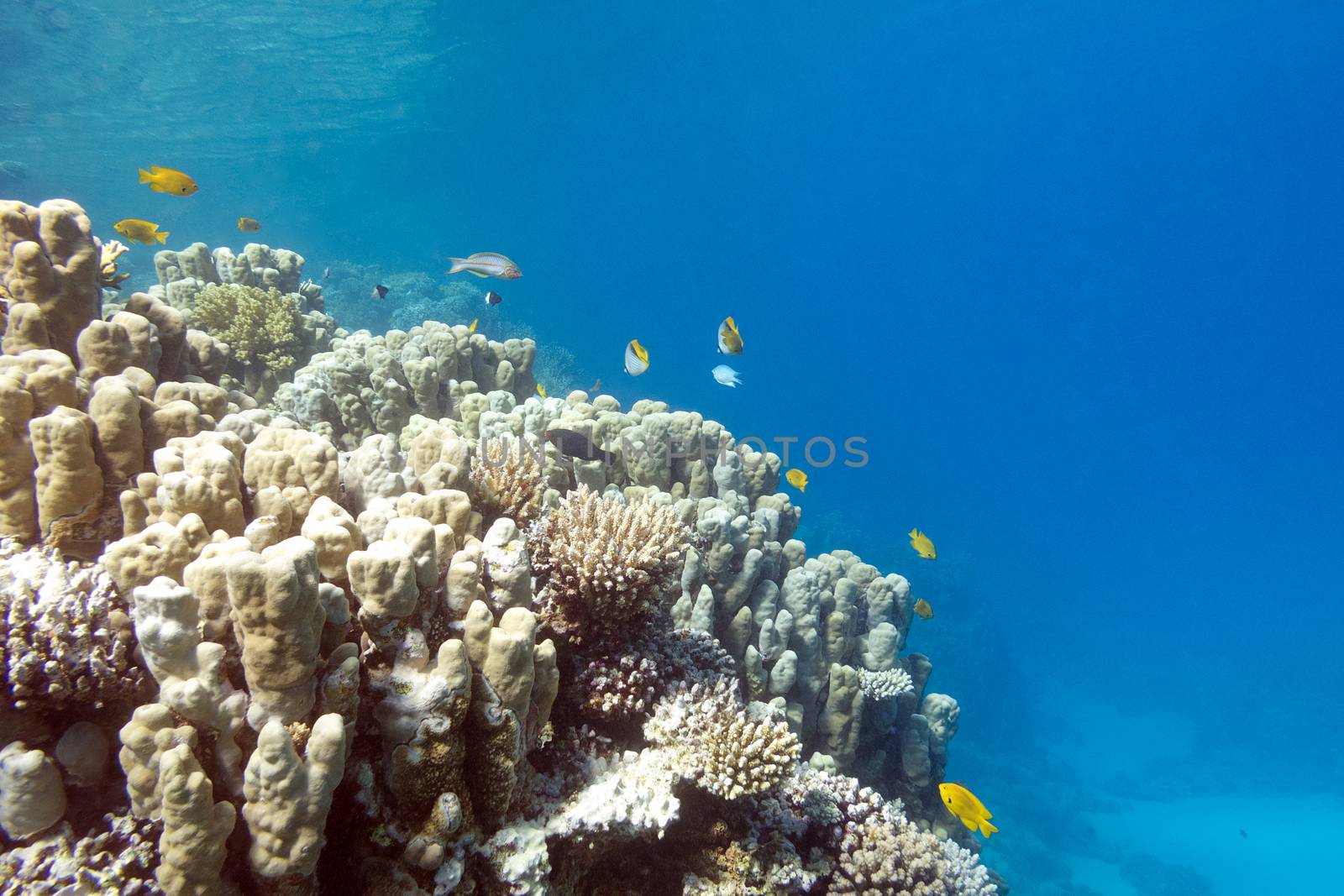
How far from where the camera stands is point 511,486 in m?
3.69

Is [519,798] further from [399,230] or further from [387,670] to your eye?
[399,230]

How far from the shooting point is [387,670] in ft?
7.09

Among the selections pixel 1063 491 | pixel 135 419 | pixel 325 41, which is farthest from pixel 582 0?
pixel 1063 491

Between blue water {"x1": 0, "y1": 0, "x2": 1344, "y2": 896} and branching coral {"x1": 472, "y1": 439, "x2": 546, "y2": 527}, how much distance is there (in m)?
21.5

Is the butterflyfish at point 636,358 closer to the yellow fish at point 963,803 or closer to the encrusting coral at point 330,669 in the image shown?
the encrusting coral at point 330,669

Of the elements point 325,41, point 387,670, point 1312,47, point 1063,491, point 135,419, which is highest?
point 1312,47

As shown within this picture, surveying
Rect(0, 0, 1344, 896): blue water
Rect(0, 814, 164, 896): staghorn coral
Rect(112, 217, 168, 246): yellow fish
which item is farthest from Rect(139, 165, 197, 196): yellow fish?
Rect(0, 0, 1344, 896): blue water

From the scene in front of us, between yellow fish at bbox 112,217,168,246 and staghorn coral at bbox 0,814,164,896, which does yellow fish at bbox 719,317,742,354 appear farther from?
yellow fish at bbox 112,217,168,246

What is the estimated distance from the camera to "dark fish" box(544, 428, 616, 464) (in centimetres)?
518

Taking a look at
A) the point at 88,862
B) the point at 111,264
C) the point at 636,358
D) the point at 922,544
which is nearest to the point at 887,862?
the point at 88,862

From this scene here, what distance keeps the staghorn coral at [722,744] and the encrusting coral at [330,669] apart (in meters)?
0.01

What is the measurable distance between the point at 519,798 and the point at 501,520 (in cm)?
119

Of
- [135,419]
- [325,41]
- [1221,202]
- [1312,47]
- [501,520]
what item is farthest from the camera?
[1221,202]

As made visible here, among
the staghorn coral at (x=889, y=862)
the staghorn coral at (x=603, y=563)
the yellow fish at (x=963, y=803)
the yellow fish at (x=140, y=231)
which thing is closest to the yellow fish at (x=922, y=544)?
the yellow fish at (x=963, y=803)
